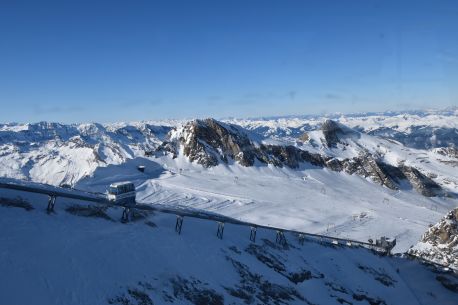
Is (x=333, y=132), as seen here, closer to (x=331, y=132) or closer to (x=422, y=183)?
(x=331, y=132)

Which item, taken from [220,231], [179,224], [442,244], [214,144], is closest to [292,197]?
[214,144]

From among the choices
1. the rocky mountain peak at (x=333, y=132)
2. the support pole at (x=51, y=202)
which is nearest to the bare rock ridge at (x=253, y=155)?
the rocky mountain peak at (x=333, y=132)

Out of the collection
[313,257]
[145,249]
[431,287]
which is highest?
[145,249]

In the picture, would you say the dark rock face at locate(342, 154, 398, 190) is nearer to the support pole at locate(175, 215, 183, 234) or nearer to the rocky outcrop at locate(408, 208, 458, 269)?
the rocky outcrop at locate(408, 208, 458, 269)

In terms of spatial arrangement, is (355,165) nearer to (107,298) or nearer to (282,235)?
(282,235)

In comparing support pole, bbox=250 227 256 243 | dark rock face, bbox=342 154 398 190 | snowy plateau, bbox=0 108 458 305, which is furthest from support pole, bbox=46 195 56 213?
dark rock face, bbox=342 154 398 190

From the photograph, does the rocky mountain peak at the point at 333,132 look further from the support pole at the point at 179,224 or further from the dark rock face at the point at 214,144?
the support pole at the point at 179,224

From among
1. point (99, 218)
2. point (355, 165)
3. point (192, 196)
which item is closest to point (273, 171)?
point (355, 165)
